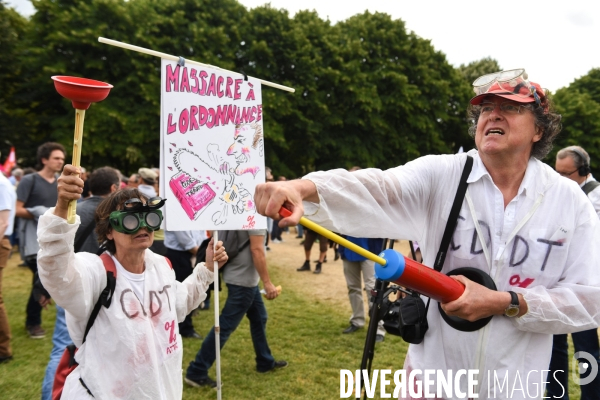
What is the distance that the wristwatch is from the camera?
1774 millimetres

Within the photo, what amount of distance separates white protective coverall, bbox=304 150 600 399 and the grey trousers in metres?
4.26

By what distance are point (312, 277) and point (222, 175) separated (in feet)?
21.7

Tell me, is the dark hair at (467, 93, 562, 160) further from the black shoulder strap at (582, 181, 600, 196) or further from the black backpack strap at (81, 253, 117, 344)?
the black shoulder strap at (582, 181, 600, 196)

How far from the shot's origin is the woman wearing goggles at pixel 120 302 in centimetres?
212

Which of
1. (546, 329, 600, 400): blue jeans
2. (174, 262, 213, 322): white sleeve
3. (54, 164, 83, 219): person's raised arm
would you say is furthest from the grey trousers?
(54, 164, 83, 219): person's raised arm

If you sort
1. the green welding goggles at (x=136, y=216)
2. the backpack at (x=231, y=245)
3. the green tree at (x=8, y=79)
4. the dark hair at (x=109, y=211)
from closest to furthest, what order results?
the green welding goggles at (x=136, y=216) < the dark hair at (x=109, y=211) < the backpack at (x=231, y=245) < the green tree at (x=8, y=79)

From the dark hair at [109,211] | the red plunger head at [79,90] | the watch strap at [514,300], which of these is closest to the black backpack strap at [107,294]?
the dark hair at [109,211]

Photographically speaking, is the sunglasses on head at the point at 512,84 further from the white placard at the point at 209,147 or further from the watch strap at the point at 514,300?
the white placard at the point at 209,147

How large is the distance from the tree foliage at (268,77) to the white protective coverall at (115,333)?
18772 mm

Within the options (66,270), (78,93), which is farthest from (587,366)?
(78,93)

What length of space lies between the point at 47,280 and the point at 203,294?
109cm

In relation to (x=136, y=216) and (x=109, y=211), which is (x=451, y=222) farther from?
(x=109, y=211)

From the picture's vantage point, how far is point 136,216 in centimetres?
255

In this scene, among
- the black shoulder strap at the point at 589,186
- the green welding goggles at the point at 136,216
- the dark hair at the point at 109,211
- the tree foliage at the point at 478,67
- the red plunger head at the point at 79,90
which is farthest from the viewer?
the tree foliage at the point at 478,67
